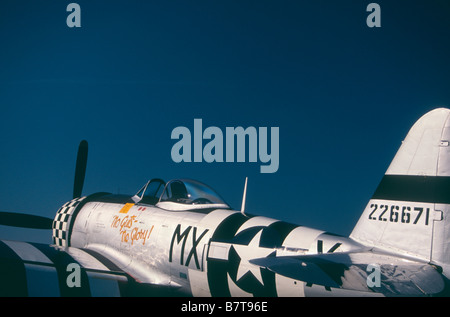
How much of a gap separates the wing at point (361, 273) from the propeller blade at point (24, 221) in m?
7.05

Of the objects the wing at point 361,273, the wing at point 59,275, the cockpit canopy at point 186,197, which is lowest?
the wing at point 59,275

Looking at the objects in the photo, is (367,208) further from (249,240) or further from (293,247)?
(249,240)

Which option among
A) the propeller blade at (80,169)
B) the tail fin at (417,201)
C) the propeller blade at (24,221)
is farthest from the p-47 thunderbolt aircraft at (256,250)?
the propeller blade at (80,169)

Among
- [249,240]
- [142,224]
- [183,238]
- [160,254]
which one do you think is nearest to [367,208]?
[249,240]

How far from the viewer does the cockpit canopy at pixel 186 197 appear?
6.42 metres

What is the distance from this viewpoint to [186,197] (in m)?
6.66

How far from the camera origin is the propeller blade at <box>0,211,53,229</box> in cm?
923

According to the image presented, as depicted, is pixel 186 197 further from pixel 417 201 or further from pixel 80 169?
pixel 80 169

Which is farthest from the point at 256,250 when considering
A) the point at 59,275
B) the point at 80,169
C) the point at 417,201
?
the point at 80,169

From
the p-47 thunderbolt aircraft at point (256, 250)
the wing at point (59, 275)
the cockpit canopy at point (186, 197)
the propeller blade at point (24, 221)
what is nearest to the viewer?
the p-47 thunderbolt aircraft at point (256, 250)

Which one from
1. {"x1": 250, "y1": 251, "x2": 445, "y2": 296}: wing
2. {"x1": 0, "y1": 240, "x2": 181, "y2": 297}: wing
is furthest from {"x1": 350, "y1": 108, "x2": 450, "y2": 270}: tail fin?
{"x1": 0, "y1": 240, "x2": 181, "y2": 297}: wing

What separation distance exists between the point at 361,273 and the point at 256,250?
142 centimetres

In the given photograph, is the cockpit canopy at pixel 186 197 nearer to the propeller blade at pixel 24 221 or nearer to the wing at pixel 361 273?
the wing at pixel 361 273
